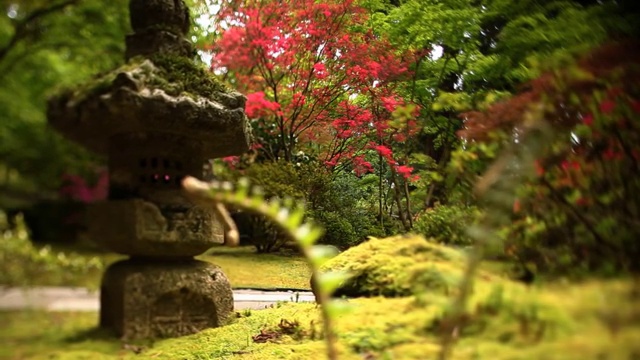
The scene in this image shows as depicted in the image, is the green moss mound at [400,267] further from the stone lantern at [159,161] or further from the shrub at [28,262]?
the shrub at [28,262]

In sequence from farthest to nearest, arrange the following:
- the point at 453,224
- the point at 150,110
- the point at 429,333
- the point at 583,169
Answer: the point at 150,110 < the point at 453,224 < the point at 583,169 < the point at 429,333

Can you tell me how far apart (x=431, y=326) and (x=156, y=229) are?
2.36 metres

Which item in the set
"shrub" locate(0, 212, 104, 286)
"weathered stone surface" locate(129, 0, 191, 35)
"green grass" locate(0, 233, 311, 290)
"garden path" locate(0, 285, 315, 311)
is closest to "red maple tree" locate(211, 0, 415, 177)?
"weathered stone surface" locate(129, 0, 191, 35)

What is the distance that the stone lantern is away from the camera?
2549 millimetres

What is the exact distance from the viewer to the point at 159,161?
3.07 meters

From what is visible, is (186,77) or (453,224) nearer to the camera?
(453,224)

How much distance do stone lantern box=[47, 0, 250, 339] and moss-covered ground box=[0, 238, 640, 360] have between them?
1.18 feet

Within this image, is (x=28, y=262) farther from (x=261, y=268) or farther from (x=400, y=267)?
(x=261, y=268)

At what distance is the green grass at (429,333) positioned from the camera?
0.71 m

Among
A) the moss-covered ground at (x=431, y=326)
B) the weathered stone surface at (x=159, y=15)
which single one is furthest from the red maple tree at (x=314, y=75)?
the moss-covered ground at (x=431, y=326)

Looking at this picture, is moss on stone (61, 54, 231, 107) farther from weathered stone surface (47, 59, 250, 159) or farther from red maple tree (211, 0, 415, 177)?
red maple tree (211, 0, 415, 177)

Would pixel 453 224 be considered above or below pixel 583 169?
below

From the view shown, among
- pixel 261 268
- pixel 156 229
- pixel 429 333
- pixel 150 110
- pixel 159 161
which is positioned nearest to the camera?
pixel 429 333

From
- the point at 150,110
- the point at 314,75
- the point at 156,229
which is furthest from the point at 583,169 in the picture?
the point at 314,75
